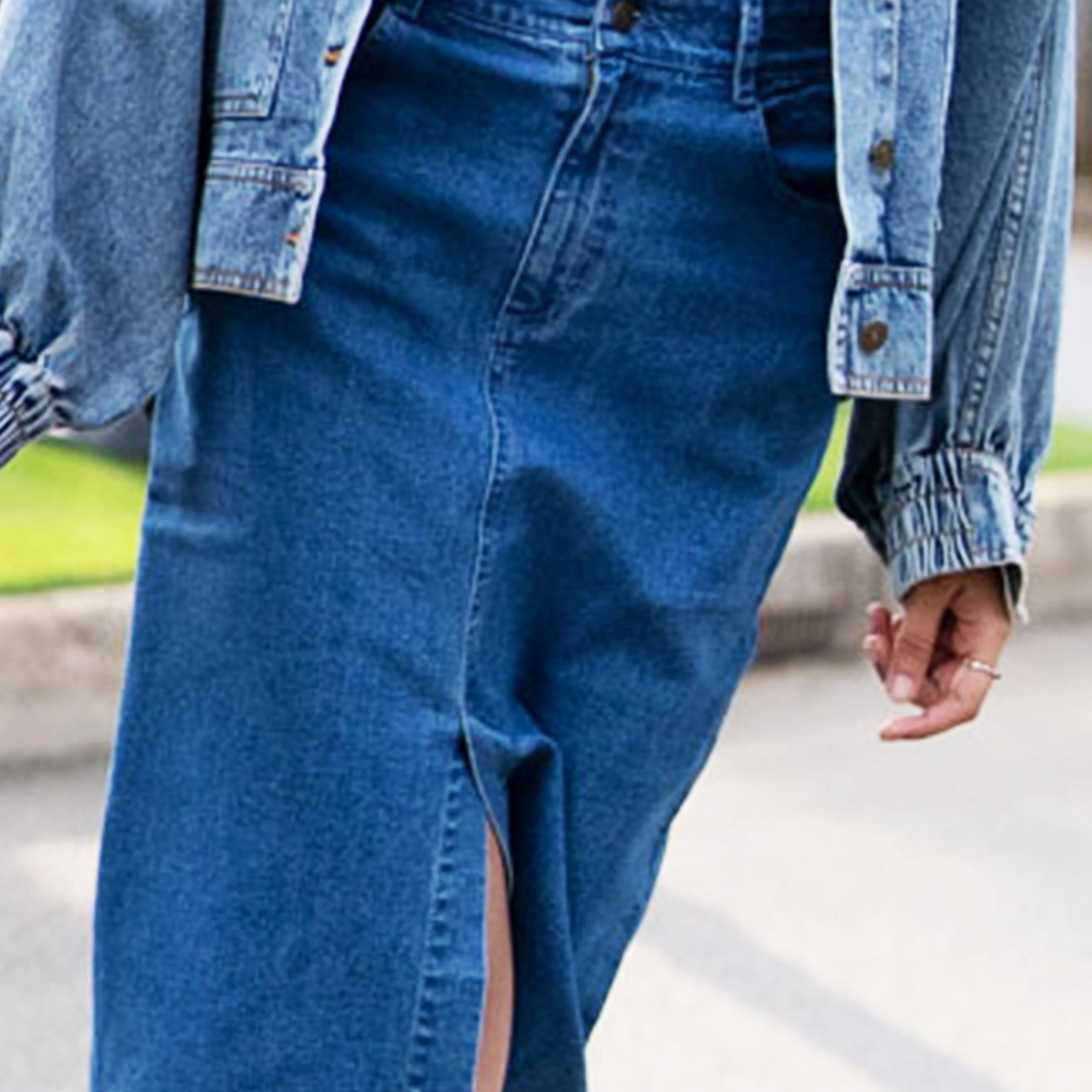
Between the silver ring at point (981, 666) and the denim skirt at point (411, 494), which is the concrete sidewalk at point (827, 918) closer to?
the silver ring at point (981, 666)

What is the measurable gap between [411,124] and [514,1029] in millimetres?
590

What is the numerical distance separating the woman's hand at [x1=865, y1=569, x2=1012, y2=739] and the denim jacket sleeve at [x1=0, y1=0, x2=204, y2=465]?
597 mm

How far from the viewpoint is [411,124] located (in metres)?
1.82

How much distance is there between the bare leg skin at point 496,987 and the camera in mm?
1900

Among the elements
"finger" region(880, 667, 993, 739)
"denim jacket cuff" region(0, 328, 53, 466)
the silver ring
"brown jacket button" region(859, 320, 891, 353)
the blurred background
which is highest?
"brown jacket button" region(859, 320, 891, 353)

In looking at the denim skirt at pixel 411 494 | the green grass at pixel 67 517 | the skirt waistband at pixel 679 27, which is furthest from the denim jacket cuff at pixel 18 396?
the green grass at pixel 67 517

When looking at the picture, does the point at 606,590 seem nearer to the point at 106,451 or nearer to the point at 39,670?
the point at 39,670

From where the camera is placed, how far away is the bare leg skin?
6.23ft

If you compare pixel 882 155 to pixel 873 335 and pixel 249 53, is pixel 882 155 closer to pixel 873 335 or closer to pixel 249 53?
pixel 873 335

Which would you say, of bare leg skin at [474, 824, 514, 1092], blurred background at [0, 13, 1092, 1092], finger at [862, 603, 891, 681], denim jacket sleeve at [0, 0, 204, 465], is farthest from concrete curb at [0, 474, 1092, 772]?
denim jacket sleeve at [0, 0, 204, 465]

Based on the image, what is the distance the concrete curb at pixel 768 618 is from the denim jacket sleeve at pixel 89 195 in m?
2.58

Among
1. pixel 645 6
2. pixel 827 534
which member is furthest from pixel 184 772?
pixel 827 534

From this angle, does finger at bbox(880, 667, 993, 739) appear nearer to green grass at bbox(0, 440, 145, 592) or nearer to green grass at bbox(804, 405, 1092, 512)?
green grass at bbox(0, 440, 145, 592)

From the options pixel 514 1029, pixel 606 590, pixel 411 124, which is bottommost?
pixel 514 1029
